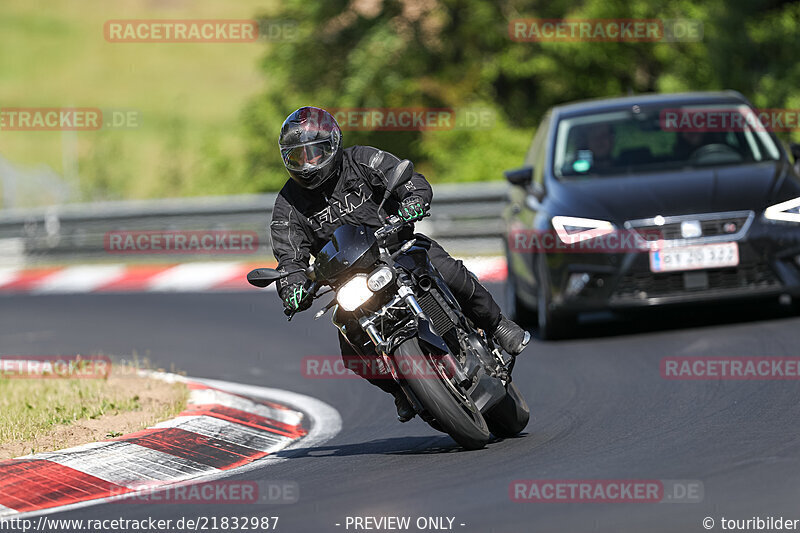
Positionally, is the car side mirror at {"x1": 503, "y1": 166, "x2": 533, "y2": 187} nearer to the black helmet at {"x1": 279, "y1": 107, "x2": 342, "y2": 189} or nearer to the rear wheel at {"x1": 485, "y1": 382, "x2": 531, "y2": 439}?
the rear wheel at {"x1": 485, "y1": 382, "x2": 531, "y2": 439}

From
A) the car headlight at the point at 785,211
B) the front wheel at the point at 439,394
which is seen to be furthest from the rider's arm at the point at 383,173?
the car headlight at the point at 785,211

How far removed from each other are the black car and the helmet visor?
3.71m

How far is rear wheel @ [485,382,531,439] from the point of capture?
7340 mm

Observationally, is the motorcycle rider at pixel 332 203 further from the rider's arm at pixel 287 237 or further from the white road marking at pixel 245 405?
A: the white road marking at pixel 245 405

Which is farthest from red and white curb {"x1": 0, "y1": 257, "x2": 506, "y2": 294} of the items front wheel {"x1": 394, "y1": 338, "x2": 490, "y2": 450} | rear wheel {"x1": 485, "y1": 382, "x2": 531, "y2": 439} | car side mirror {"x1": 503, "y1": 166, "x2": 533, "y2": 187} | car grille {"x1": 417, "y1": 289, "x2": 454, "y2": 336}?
front wheel {"x1": 394, "y1": 338, "x2": 490, "y2": 450}

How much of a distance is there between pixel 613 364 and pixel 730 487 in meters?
4.26

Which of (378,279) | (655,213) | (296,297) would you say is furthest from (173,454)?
(655,213)

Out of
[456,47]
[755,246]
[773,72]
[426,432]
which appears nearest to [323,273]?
[426,432]

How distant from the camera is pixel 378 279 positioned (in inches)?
263

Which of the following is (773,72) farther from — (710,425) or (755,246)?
(710,425)

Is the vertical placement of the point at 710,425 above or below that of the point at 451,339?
below

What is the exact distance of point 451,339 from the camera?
Result: 714 cm

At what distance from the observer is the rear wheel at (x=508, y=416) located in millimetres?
7340

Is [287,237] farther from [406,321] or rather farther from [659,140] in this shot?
[659,140]
